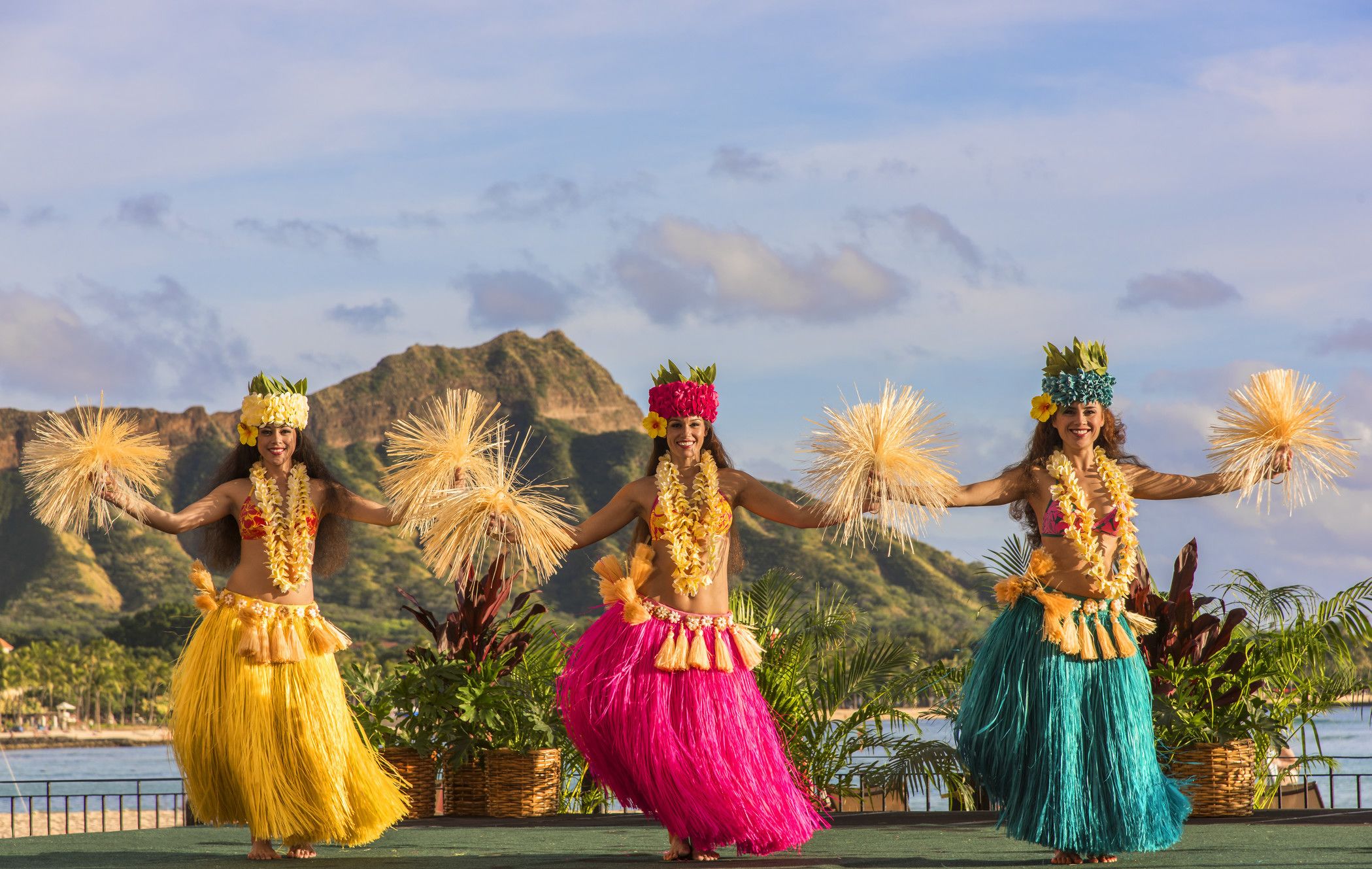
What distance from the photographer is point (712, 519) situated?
14.8 ft

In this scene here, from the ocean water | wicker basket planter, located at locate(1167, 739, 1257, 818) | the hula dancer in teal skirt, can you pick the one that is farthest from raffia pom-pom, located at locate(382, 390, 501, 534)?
the ocean water

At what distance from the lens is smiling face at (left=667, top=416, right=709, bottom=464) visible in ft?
15.1

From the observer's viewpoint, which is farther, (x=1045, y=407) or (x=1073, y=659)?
(x=1045, y=407)

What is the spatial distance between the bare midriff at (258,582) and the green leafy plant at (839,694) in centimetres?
210

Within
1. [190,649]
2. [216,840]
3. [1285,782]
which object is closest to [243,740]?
[190,649]

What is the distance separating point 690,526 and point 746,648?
1.35ft

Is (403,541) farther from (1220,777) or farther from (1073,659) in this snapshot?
(1073,659)

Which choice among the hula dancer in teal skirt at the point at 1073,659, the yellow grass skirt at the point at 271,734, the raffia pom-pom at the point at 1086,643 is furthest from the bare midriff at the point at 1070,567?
the yellow grass skirt at the point at 271,734

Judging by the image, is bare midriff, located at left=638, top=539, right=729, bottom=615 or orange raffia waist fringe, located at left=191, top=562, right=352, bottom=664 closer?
bare midriff, located at left=638, top=539, right=729, bottom=615

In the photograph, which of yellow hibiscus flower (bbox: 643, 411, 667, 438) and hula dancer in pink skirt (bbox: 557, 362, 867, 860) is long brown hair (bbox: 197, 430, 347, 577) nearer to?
hula dancer in pink skirt (bbox: 557, 362, 867, 860)

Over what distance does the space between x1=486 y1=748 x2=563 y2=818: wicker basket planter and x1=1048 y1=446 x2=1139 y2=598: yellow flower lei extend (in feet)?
9.17

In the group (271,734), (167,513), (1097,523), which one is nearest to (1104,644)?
(1097,523)

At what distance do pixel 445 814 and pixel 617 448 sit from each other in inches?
1880

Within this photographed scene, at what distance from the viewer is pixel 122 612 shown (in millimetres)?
54812
